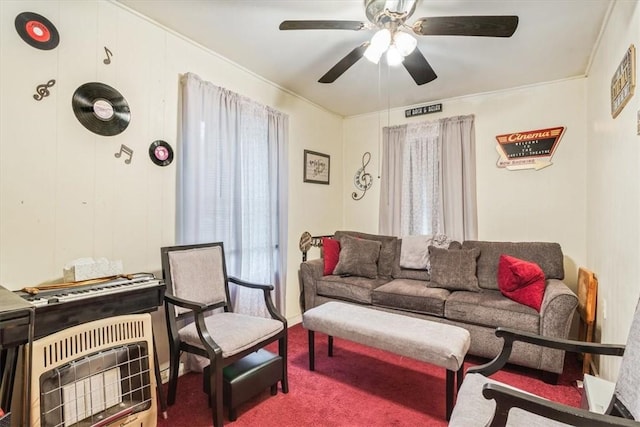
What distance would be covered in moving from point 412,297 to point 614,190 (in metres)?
1.62

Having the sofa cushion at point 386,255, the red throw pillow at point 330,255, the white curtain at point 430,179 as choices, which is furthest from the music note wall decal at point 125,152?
the white curtain at point 430,179

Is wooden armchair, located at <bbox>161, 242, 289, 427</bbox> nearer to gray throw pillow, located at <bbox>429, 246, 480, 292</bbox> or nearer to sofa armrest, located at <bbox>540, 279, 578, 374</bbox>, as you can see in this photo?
gray throw pillow, located at <bbox>429, 246, 480, 292</bbox>

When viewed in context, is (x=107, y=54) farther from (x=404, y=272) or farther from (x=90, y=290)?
(x=404, y=272)

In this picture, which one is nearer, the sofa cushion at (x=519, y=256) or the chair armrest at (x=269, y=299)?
the chair armrest at (x=269, y=299)

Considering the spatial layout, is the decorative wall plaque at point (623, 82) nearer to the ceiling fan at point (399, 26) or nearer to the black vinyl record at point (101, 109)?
the ceiling fan at point (399, 26)

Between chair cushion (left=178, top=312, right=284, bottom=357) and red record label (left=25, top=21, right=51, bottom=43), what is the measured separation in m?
1.87

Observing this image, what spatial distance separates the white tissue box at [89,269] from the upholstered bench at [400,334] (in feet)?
4.36

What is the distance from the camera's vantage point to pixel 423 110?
380 centimetres

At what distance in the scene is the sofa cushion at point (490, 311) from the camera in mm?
2355

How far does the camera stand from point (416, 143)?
3.81 metres

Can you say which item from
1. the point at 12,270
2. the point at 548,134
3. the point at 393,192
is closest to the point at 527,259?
the point at 548,134

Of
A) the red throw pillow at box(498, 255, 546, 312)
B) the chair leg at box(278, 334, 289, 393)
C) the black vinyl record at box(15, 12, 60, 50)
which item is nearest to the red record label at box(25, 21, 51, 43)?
the black vinyl record at box(15, 12, 60, 50)

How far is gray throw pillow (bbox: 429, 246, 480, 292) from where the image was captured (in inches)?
113

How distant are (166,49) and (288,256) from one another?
222 cm
